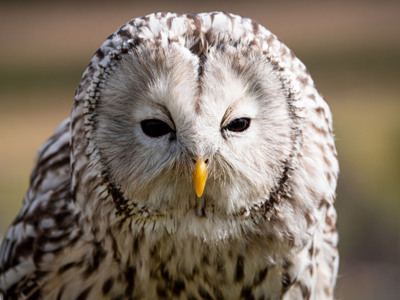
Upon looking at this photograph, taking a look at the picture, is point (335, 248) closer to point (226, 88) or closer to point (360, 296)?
point (226, 88)

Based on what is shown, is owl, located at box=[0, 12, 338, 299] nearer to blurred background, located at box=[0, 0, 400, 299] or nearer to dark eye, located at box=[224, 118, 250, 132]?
dark eye, located at box=[224, 118, 250, 132]

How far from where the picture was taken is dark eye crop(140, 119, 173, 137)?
100 inches

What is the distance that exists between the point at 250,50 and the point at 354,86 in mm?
10918

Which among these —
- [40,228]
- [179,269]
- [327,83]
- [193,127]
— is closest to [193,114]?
[193,127]

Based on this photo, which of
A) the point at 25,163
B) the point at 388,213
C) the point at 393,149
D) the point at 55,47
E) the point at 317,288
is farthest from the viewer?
the point at 55,47

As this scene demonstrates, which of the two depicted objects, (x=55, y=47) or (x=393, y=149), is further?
(x=55, y=47)

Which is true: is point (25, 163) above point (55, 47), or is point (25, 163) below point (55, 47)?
below

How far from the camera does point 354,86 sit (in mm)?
13273

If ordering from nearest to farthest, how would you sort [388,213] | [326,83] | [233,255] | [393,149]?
[233,255] → [388,213] → [393,149] → [326,83]

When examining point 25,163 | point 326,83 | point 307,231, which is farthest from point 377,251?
point 326,83

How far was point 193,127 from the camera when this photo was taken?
98.3 inches

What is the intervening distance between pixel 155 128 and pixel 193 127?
13cm

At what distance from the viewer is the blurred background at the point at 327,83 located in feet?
20.2

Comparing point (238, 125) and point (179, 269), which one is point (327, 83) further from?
point (238, 125)
